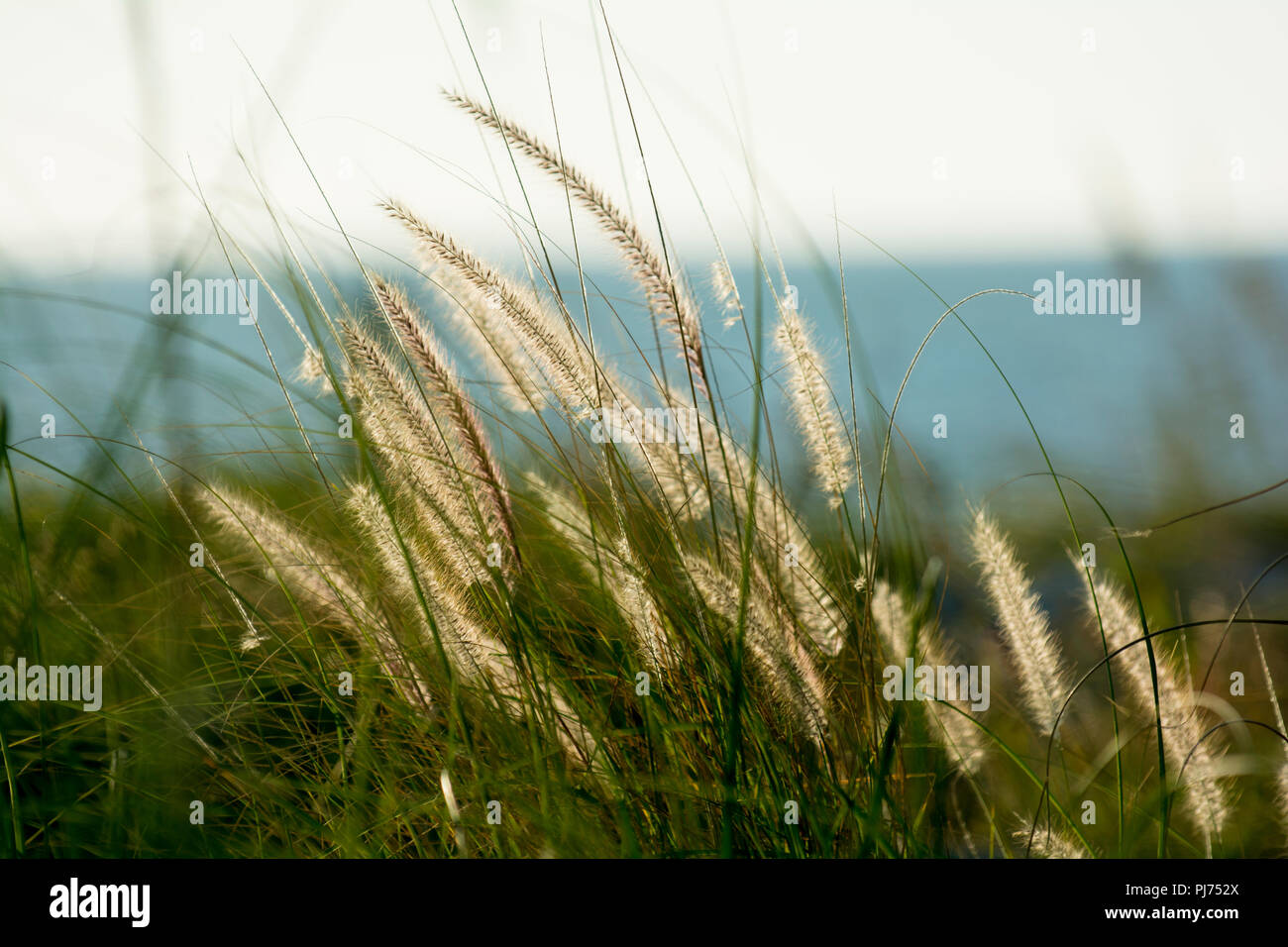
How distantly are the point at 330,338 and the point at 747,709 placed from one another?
0.75m

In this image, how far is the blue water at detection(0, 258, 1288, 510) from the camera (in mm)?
1042

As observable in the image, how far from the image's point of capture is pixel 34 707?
114cm

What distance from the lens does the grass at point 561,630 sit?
3.07ft

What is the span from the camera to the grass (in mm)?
936

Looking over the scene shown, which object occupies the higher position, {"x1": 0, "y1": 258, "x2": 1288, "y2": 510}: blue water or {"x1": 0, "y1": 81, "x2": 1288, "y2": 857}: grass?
{"x1": 0, "y1": 258, "x2": 1288, "y2": 510}: blue water

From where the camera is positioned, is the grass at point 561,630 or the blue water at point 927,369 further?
the blue water at point 927,369

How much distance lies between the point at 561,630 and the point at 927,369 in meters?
0.66

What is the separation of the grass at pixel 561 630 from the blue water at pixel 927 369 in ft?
0.12

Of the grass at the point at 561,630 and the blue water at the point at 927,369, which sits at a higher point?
the blue water at the point at 927,369

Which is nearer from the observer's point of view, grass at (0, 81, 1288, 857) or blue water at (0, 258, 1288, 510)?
grass at (0, 81, 1288, 857)

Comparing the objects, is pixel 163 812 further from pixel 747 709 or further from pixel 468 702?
pixel 747 709

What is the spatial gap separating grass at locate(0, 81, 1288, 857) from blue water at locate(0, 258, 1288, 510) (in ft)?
0.12

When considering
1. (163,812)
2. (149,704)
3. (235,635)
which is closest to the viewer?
(163,812)
